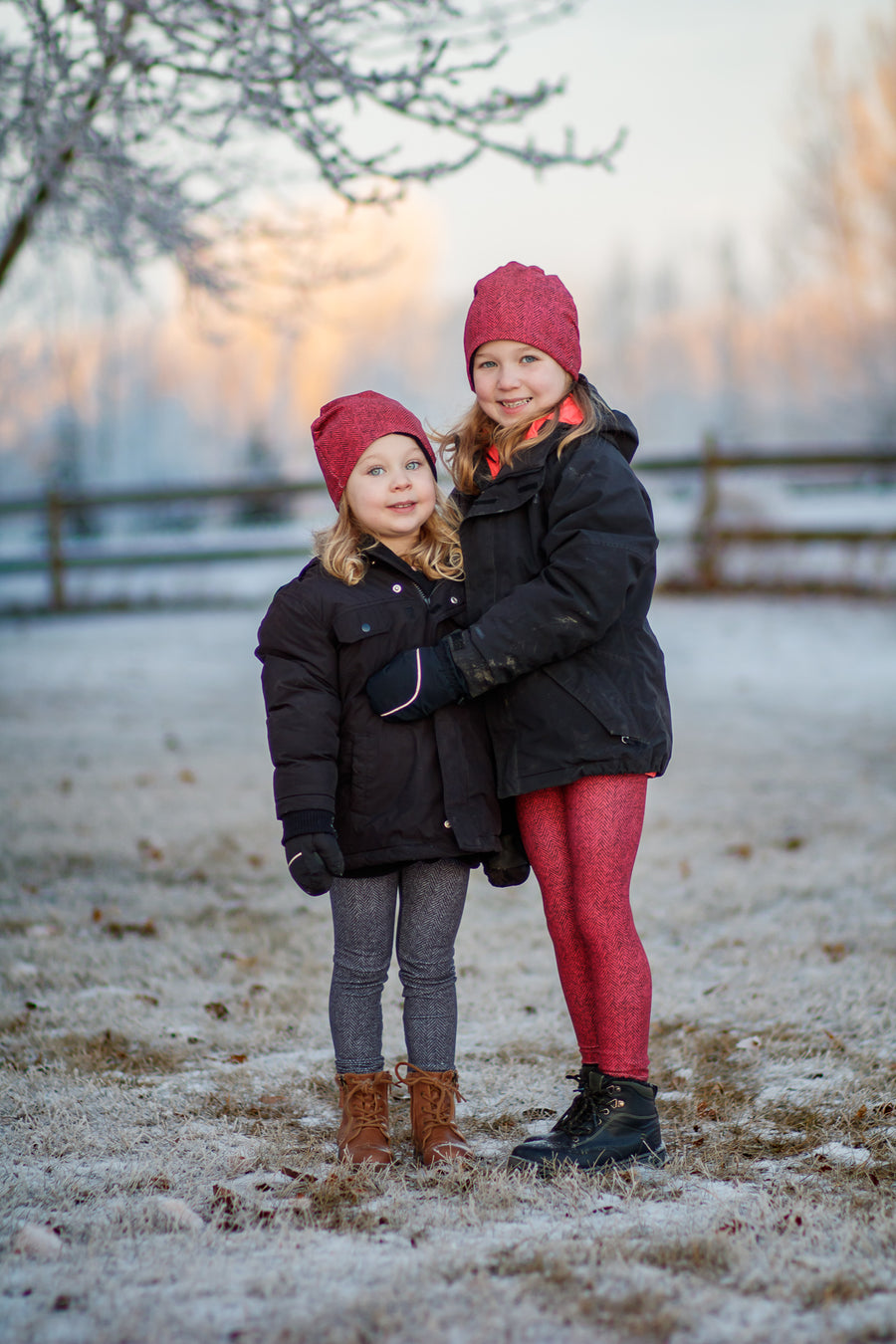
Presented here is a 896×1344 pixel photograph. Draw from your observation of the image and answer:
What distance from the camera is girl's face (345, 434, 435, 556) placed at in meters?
2.59

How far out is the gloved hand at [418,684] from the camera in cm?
243

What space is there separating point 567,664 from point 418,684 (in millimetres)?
321

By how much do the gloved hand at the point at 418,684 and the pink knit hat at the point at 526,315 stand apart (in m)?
0.68

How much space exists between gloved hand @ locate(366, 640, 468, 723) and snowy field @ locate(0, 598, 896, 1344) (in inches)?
37.3

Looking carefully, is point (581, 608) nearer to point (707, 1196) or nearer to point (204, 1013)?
point (707, 1196)

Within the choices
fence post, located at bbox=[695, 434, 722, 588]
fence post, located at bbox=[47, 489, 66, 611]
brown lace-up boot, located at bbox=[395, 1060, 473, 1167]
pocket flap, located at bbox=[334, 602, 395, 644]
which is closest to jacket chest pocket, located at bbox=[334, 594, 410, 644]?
pocket flap, located at bbox=[334, 602, 395, 644]

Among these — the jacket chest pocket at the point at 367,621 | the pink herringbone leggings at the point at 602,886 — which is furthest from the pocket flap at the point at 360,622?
the pink herringbone leggings at the point at 602,886

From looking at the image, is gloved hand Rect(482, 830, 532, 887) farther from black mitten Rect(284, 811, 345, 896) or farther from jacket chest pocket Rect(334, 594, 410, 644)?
jacket chest pocket Rect(334, 594, 410, 644)

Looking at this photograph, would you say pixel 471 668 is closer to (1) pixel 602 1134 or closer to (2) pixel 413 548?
(2) pixel 413 548

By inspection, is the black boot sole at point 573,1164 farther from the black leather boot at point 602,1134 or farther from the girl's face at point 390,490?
the girl's face at point 390,490

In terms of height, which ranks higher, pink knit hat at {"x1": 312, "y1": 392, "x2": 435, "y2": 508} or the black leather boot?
pink knit hat at {"x1": 312, "y1": 392, "x2": 435, "y2": 508}

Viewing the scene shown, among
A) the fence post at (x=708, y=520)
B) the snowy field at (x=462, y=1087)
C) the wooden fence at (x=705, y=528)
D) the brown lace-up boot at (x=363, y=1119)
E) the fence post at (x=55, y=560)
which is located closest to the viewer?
the snowy field at (x=462, y=1087)

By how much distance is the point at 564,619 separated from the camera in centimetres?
240

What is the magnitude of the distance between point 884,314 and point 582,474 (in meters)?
20.0
